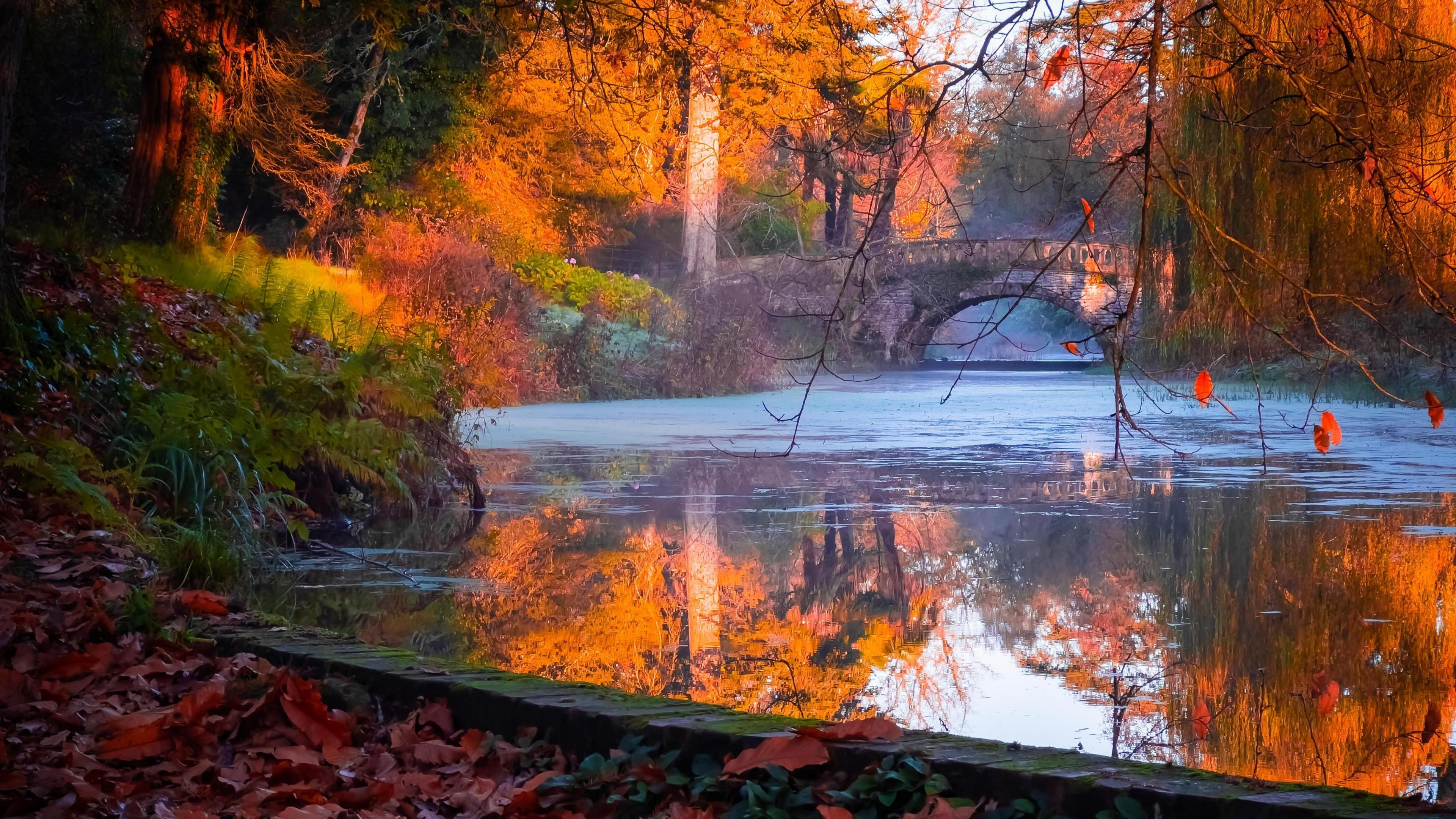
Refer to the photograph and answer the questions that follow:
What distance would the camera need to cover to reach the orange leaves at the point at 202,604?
3498 mm

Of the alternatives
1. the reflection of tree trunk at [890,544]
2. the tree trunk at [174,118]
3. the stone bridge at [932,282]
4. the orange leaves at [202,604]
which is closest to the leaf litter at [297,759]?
the orange leaves at [202,604]

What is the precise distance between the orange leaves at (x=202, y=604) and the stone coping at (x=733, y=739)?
18 cm

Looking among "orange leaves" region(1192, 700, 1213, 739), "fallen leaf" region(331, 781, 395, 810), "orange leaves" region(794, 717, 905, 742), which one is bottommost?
"orange leaves" region(1192, 700, 1213, 739)

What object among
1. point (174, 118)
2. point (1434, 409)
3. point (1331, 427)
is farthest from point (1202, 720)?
point (174, 118)

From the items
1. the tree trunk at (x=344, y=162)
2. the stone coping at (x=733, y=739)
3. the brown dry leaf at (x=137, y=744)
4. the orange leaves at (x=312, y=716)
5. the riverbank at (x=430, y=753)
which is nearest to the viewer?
the stone coping at (x=733, y=739)

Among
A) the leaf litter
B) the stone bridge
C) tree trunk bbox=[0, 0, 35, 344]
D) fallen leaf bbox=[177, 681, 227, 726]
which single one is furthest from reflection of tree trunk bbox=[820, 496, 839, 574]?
the stone bridge

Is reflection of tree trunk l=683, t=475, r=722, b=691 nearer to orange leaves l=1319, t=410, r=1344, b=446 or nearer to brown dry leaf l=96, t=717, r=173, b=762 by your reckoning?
brown dry leaf l=96, t=717, r=173, b=762

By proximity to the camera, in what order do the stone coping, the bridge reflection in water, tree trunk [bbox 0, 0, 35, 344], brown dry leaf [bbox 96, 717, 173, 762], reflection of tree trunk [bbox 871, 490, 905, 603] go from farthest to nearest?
tree trunk [bbox 0, 0, 35, 344]
reflection of tree trunk [bbox 871, 490, 905, 603]
the bridge reflection in water
brown dry leaf [bbox 96, 717, 173, 762]
the stone coping

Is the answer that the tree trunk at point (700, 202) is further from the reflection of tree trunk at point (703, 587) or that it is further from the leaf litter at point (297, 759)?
the leaf litter at point (297, 759)

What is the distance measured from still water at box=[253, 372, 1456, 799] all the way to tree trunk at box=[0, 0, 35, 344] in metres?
1.58

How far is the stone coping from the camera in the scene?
6.63 ft

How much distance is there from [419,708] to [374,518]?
4477 mm

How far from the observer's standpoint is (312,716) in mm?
2652

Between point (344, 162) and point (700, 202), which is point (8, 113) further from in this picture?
point (700, 202)
